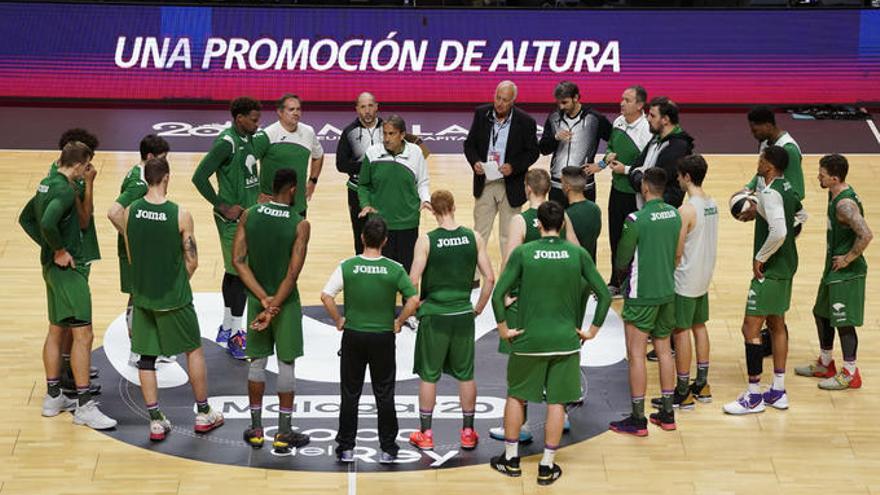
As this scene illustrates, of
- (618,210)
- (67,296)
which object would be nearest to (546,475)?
(67,296)

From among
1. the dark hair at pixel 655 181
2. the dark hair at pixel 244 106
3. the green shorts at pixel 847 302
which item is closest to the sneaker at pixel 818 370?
the green shorts at pixel 847 302

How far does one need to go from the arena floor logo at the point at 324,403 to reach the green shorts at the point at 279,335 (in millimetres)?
700

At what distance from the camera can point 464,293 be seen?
959 cm

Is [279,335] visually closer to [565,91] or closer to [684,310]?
[684,310]

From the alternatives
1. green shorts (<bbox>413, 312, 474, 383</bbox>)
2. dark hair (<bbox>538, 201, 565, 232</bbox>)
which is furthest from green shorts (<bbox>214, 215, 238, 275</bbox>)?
dark hair (<bbox>538, 201, 565, 232</bbox>)

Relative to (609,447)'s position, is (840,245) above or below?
above

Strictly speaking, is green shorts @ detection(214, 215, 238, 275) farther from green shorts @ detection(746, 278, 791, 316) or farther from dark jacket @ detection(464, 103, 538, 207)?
green shorts @ detection(746, 278, 791, 316)

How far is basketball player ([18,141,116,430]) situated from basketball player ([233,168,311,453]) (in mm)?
1271

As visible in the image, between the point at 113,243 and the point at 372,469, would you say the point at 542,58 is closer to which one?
the point at 113,243

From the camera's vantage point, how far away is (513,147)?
1284cm

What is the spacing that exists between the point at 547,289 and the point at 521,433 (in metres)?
1.35

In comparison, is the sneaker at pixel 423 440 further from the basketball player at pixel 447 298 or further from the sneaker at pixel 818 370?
the sneaker at pixel 818 370

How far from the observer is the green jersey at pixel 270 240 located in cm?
952

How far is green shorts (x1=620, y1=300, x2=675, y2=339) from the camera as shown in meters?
10.1
